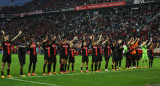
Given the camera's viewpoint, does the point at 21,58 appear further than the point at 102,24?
No

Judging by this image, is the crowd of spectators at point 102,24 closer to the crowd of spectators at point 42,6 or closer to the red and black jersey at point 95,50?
the crowd of spectators at point 42,6

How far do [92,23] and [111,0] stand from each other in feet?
20.4

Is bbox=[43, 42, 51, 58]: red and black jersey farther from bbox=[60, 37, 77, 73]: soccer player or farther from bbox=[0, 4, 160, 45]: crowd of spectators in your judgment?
bbox=[0, 4, 160, 45]: crowd of spectators

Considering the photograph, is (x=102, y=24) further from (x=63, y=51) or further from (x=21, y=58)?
(x=21, y=58)

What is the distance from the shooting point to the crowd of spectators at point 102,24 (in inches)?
1784

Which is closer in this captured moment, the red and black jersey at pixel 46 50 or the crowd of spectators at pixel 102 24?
the red and black jersey at pixel 46 50

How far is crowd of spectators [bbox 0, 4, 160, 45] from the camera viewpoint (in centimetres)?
4531

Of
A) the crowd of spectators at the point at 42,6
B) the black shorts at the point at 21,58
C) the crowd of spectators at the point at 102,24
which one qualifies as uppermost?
the crowd of spectators at the point at 42,6

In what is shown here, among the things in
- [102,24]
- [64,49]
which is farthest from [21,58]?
[102,24]

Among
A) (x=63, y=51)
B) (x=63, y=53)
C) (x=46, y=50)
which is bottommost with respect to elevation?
(x=63, y=53)

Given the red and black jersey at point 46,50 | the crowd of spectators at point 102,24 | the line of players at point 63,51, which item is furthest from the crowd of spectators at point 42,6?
the red and black jersey at point 46,50

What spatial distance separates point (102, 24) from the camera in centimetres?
5278

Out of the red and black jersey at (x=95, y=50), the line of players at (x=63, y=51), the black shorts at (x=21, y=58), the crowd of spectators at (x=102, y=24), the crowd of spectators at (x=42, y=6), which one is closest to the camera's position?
the line of players at (x=63, y=51)

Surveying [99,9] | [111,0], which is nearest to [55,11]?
[99,9]
